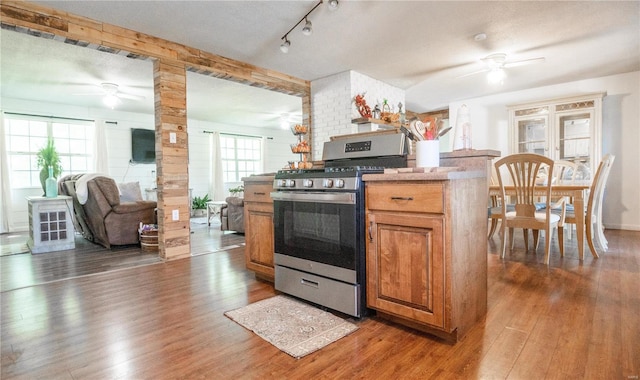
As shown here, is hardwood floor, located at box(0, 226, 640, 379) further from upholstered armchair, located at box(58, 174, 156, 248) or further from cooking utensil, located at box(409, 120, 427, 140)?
upholstered armchair, located at box(58, 174, 156, 248)

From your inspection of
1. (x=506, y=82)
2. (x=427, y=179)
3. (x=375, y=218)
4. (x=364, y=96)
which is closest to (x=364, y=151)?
(x=375, y=218)

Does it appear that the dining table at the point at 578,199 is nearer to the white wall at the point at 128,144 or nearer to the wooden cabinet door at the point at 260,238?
the wooden cabinet door at the point at 260,238

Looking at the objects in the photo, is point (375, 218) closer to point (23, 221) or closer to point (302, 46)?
point (302, 46)

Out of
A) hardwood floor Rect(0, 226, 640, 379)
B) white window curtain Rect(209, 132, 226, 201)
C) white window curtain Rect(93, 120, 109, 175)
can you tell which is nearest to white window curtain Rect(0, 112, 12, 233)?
A: white window curtain Rect(93, 120, 109, 175)

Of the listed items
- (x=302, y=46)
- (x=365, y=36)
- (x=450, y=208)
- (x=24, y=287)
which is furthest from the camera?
(x=302, y=46)

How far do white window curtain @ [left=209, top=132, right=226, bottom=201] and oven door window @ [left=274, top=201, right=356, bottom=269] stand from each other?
6.53 metres

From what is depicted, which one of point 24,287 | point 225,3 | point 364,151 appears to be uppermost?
point 225,3

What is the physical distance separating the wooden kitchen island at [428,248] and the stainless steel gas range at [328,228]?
3.3 inches

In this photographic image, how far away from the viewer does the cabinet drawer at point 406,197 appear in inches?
63.6

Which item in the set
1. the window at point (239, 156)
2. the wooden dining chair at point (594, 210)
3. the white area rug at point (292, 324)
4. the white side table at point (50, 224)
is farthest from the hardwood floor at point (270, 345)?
the window at point (239, 156)

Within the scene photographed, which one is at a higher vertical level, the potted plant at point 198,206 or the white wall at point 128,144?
the white wall at point 128,144

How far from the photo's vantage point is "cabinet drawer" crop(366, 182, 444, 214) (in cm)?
161

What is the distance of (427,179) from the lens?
64.0 inches

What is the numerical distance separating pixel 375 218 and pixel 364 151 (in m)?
0.78
